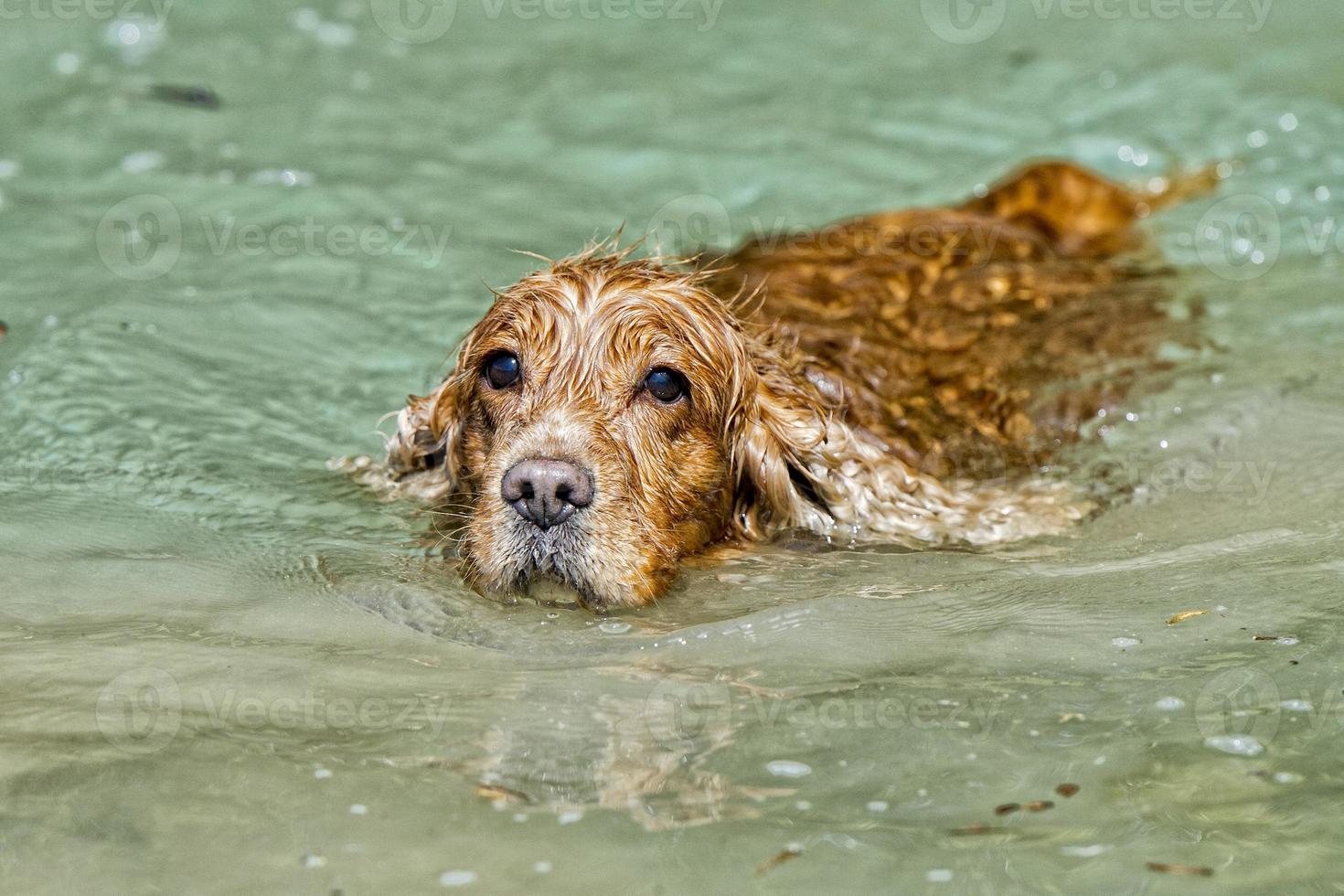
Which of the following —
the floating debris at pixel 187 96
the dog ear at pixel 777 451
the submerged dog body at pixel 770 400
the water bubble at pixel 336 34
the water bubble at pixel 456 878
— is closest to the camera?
the water bubble at pixel 456 878

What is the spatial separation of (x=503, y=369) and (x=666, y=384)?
1.68 feet

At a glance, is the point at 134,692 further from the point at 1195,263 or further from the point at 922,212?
the point at 1195,263

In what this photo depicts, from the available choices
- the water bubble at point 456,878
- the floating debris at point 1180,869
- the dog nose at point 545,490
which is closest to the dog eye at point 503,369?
the dog nose at point 545,490

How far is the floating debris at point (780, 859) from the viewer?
3.04 m

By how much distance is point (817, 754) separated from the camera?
3473mm

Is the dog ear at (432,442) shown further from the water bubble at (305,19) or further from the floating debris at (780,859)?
the water bubble at (305,19)

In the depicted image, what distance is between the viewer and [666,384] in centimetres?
482

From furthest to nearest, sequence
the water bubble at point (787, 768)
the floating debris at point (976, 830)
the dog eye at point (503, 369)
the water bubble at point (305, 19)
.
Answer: the water bubble at point (305, 19)
the dog eye at point (503, 369)
the water bubble at point (787, 768)
the floating debris at point (976, 830)

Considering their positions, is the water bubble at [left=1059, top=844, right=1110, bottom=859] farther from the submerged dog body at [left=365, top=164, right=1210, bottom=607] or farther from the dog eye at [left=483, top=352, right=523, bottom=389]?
the dog eye at [left=483, top=352, right=523, bottom=389]

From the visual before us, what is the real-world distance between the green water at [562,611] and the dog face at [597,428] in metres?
0.19

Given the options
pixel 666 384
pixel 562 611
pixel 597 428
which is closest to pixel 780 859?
pixel 562 611

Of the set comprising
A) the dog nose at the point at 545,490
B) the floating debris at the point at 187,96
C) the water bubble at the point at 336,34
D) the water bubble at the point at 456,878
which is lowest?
the water bubble at the point at 456,878

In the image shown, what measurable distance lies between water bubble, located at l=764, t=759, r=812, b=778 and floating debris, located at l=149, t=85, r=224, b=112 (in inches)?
277

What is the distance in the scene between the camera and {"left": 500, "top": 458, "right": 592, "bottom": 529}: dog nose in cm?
422
